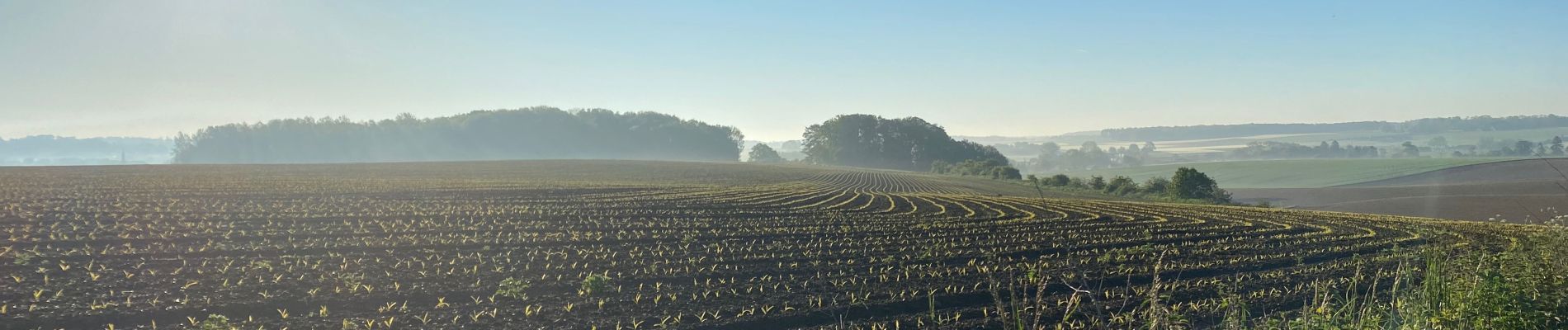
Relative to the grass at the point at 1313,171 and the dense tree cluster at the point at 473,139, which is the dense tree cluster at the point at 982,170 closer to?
the grass at the point at 1313,171

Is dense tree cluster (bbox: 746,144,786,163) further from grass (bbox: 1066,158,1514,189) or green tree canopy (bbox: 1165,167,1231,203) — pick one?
green tree canopy (bbox: 1165,167,1231,203)

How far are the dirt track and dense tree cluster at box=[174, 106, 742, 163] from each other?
263 ft

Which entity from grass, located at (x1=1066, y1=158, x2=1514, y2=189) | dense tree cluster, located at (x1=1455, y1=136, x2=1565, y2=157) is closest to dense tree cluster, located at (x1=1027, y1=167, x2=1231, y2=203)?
grass, located at (x1=1066, y1=158, x2=1514, y2=189)

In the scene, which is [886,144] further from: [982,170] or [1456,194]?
[1456,194]

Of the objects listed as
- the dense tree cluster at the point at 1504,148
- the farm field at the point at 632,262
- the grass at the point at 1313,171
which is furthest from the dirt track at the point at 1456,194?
the dense tree cluster at the point at 1504,148

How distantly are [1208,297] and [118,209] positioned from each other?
2270 centimetres

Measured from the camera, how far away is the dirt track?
122 ft

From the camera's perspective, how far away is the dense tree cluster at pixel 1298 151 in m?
128

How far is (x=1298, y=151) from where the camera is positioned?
13938 centimetres

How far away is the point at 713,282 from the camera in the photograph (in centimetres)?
1056

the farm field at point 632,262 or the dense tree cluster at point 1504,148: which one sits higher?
the farm field at point 632,262

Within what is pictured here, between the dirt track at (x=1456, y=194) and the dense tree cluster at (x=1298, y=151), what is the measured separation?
201ft

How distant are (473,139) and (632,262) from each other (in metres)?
108

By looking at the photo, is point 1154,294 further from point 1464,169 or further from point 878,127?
point 878,127
